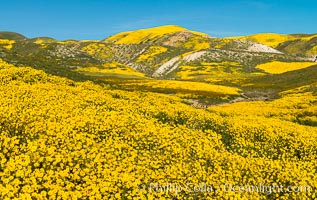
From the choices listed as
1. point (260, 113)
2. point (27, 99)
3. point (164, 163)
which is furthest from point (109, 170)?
point (260, 113)

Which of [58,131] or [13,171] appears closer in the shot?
[13,171]

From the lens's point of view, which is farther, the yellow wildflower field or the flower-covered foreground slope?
the yellow wildflower field

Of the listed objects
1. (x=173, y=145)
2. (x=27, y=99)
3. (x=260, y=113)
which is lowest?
(x=260, y=113)

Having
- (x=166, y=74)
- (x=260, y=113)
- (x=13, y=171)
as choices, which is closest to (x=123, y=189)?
(x=13, y=171)

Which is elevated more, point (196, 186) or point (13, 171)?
point (13, 171)

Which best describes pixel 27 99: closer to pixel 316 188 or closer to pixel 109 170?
pixel 109 170

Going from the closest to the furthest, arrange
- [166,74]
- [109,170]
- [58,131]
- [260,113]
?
[109,170] < [58,131] < [260,113] < [166,74]

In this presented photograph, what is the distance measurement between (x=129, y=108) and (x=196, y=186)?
41.0 ft

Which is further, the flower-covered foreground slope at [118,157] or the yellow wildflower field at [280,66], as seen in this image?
the yellow wildflower field at [280,66]

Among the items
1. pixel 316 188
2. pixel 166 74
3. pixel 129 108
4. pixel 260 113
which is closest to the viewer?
pixel 316 188

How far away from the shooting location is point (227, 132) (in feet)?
71.5

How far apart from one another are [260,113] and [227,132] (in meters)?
23.6

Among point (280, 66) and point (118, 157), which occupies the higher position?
point (280, 66)

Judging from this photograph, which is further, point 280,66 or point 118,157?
point 280,66
